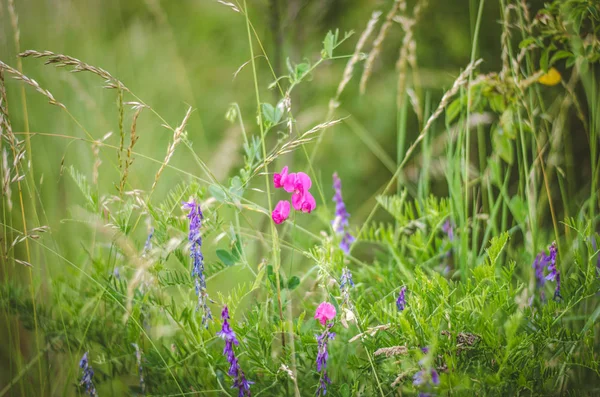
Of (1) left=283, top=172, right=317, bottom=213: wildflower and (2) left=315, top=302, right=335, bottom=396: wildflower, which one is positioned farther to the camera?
(1) left=283, top=172, right=317, bottom=213: wildflower

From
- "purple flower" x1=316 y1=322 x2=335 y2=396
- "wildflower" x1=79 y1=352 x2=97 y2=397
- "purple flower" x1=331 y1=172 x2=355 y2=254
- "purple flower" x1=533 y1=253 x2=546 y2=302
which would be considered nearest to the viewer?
"purple flower" x1=316 y1=322 x2=335 y2=396

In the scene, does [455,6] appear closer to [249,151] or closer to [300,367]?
[249,151]

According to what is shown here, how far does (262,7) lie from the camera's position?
1.97 m

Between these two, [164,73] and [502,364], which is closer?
[502,364]

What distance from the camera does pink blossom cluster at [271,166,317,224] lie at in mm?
1059

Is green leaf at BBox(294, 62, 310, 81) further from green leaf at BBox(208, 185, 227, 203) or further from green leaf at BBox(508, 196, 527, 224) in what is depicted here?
green leaf at BBox(508, 196, 527, 224)

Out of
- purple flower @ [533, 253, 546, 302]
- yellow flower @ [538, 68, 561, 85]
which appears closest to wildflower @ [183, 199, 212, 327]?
purple flower @ [533, 253, 546, 302]

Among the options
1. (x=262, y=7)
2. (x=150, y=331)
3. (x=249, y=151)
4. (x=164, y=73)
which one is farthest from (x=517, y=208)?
(x=164, y=73)

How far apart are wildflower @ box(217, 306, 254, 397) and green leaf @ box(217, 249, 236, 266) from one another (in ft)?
0.52

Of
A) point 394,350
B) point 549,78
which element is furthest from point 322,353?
point 549,78

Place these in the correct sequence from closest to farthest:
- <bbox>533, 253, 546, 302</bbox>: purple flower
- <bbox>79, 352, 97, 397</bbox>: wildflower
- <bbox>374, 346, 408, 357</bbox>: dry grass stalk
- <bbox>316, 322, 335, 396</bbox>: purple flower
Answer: <bbox>374, 346, 408, 357</bbox>: dry grass stalk
<bbox>316, 322, 335, 396</bbox>: purple flower
<bbox>79, 352, 97, 397</bbox>: wildflower
<bbox>533, 253, 546, 302</bbox>: purple flower

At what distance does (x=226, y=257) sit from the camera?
106 cm

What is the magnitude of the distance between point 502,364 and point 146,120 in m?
2.32

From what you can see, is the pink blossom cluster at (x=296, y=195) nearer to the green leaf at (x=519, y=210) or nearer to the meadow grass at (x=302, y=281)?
the meadow grass at (x=302, y=281)
